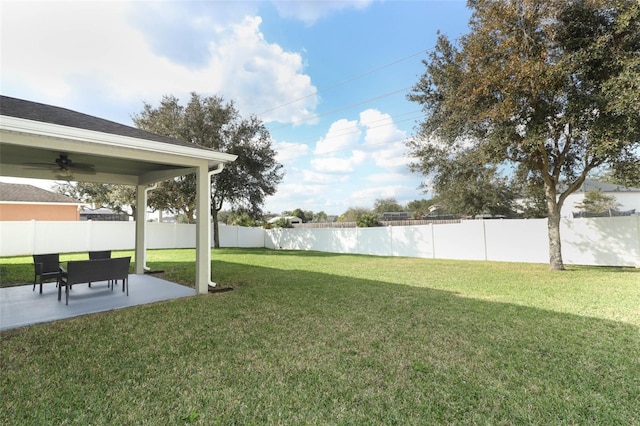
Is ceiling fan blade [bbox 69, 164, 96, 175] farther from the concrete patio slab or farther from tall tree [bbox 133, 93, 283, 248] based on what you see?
tall tree [bbox 133, 93, 283, 248]

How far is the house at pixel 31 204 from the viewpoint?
17.5 m

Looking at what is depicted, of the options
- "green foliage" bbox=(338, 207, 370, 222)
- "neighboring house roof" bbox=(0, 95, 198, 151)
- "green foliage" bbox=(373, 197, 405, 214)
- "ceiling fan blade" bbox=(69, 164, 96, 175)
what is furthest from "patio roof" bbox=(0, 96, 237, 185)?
"green foliage" bbox=(373, 197, 405, 214)

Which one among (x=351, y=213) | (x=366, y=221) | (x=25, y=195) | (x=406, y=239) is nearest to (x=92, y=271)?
(x=406, y=239)

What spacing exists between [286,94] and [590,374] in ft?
71.4

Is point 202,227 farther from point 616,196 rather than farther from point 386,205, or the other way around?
point 386,205

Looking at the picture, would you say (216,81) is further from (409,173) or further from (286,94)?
(409,173)

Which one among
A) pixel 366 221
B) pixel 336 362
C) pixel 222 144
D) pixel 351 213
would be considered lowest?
pixel 336 362

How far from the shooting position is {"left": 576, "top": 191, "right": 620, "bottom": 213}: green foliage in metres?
22.1

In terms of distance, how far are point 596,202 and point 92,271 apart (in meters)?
30.2

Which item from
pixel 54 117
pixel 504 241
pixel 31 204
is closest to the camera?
pixel 54 117

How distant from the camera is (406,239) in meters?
14.3

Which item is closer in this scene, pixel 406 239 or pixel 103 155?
pixel 103 155

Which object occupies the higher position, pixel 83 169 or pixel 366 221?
pixel 83 169

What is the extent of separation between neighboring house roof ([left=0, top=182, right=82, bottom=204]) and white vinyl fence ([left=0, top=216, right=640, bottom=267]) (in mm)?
5572
